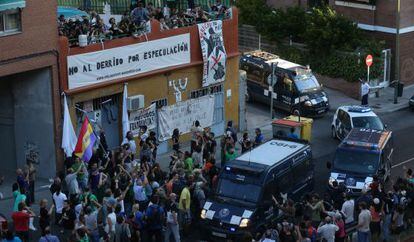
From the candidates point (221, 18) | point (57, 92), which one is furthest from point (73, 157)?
point (221, 18)

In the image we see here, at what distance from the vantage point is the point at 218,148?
118ft

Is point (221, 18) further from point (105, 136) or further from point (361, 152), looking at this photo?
point (361, 152)

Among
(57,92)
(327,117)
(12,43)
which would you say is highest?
(12,43)

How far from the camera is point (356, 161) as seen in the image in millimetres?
29641

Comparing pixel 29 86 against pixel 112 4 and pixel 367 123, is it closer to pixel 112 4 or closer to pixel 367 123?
pixel 112 4

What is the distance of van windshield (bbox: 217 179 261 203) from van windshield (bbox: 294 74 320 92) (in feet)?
49.7

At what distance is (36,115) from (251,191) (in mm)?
9049

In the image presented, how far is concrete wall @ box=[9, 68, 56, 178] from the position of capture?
30.5 meters

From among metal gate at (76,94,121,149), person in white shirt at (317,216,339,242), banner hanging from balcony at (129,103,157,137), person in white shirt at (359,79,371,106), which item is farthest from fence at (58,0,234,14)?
person in white shirt at (317,216,339,242)

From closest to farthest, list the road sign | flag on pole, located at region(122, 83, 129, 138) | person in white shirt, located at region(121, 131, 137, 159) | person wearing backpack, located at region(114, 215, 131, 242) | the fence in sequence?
person wearing backpack, located at region(114, 215, 131, 242)
person in white shirt, located at region(121, 131, 137, 159)
flag on pole, located at region(122, 83, 129, 138)
the fence
the road sign

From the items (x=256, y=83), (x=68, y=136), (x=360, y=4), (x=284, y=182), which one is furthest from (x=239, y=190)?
(x=360, y=4)

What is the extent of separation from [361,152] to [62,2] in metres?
16.3

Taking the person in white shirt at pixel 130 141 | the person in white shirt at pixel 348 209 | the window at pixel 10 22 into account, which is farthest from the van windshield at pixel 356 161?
the window at pixel 10 22

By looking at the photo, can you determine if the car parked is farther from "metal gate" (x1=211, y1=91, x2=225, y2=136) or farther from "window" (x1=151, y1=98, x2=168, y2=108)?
"window" (x1=151, y1=98, x2=168, y2=108)
